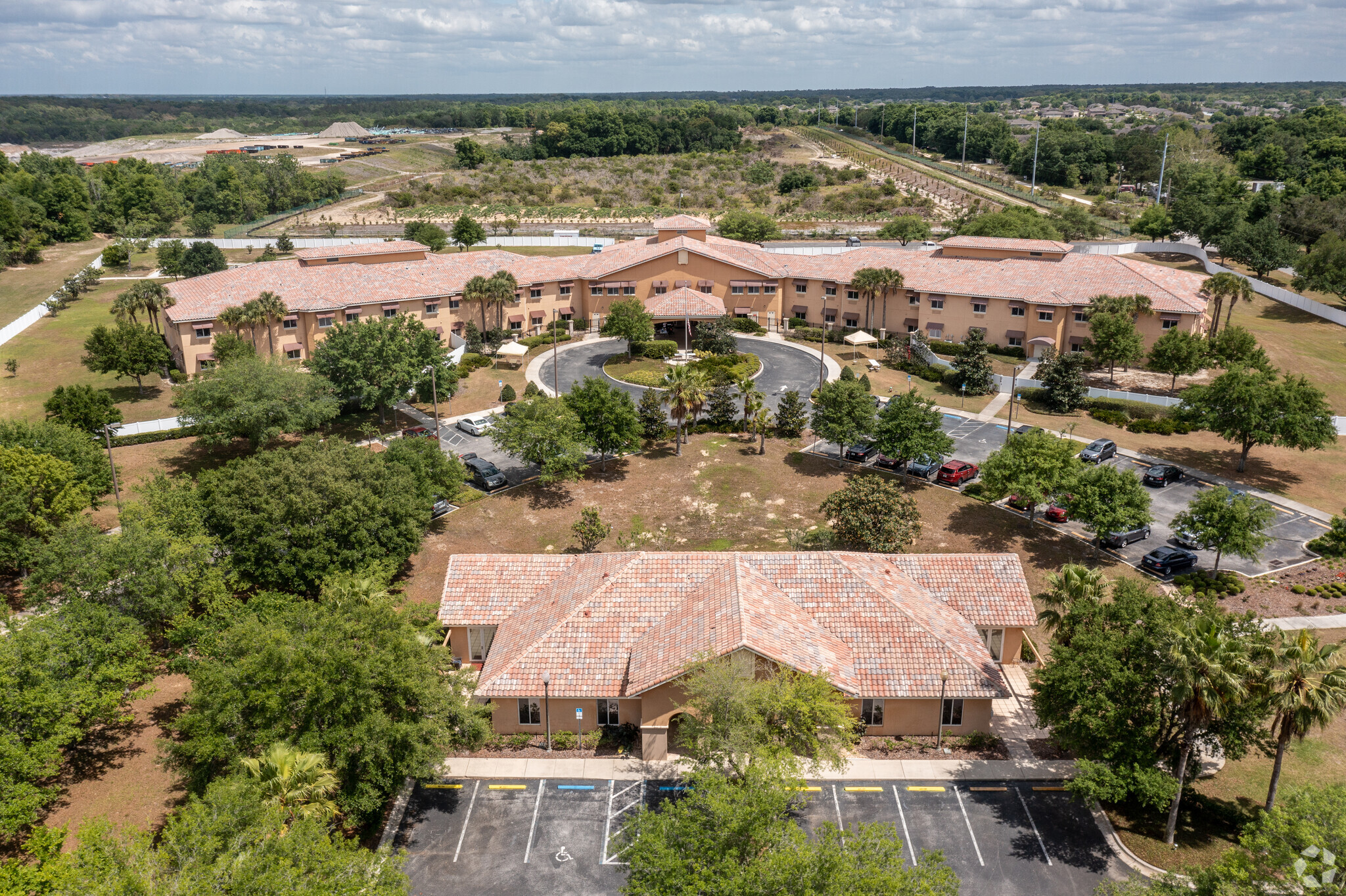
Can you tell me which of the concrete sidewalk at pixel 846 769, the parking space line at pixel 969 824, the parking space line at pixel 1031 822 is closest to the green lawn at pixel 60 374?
the concrete sidewalk at pixel 846 769

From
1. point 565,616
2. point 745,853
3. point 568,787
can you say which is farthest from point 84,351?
point 745,853

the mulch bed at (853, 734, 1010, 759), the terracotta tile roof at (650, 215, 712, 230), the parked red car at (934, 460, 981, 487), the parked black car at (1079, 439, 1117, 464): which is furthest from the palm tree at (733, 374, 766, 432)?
the terracotta tile roof at (650, 215, 712, 230)

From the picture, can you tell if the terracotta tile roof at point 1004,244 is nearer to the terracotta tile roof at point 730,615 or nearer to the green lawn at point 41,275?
the terracotta tile roof at point 730,615

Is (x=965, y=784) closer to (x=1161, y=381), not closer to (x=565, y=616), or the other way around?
(x=565, y=616)

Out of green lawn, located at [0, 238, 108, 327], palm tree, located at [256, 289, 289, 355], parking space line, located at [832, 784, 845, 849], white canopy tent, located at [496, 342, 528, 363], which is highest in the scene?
palm tree, located at [256, 289, 289, 355]

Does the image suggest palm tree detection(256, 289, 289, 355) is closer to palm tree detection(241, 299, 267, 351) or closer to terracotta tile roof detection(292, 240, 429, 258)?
palm tree detection(241, 299, 267, 351)

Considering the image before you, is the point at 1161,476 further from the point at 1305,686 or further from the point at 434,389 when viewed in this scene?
the point at 434,389

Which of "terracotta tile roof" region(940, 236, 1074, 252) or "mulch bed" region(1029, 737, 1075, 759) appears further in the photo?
"terracotta tile roof" region(940, 236, 1074, 252)

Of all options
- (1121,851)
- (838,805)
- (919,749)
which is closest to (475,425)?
(919,749)
